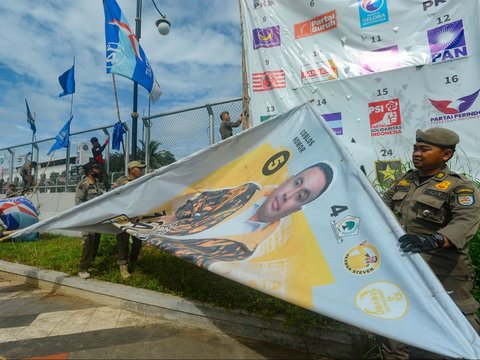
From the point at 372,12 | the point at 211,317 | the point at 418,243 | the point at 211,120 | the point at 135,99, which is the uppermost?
the point at 372,12

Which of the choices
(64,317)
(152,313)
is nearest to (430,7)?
(152,313)

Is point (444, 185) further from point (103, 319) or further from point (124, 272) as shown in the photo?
point (124, 272)

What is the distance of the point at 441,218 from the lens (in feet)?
7.34

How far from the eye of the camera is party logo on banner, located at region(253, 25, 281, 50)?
16.8ft

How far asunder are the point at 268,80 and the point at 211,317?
3.41m

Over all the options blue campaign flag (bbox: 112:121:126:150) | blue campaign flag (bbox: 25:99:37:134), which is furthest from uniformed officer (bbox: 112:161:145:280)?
blue campaign flag (bbox: 25:99:37:134)

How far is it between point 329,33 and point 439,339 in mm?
4223

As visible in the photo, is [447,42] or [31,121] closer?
[447,42]

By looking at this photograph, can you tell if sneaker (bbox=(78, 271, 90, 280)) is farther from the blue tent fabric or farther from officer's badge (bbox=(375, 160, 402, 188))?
the blue tent fabric

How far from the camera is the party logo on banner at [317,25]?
15.6ft

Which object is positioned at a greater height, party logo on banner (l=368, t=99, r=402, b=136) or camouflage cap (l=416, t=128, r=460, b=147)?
party logo on banner (l=368, t=99, r=402, b=136)

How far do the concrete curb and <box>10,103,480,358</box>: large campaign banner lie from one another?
1.00 metres

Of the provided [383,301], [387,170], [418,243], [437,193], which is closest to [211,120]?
[387,170]

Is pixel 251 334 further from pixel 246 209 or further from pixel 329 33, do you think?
pixel 329 33
